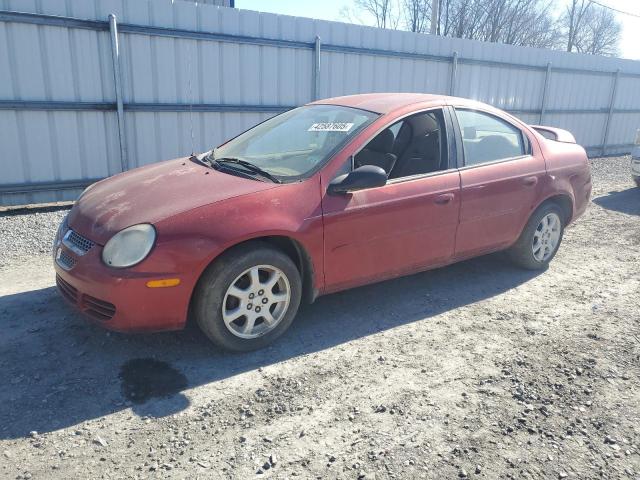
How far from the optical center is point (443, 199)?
4113 millimetres

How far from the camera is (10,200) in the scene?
6.84 m

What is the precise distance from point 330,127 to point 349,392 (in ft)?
6.67

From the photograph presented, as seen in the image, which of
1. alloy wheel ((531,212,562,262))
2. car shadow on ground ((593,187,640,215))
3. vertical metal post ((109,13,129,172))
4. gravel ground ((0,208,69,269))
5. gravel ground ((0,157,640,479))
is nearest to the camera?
gravel ground ((0,157,640,479))

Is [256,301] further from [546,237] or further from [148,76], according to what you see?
[148,76]

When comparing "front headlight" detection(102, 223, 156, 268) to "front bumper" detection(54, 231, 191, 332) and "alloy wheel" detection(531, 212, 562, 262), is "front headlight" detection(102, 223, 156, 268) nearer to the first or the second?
"front bumper" detection(54, 231, 191, 332)

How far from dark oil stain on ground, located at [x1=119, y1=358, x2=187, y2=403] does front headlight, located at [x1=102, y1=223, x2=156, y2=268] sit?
66 cm

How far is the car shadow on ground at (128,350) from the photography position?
9.39 feet

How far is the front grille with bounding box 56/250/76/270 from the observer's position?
325cm

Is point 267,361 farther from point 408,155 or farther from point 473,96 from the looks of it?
point 473,96

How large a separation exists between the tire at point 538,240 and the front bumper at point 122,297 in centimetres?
327

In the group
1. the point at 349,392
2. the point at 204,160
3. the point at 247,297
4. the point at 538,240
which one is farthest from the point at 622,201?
the point at 247,297

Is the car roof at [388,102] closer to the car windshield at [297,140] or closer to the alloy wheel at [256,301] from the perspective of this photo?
the car windshield at [297,140]

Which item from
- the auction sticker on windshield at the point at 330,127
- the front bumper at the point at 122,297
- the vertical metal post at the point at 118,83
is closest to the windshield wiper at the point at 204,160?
the auction sticker on windshield at the point at 330,127

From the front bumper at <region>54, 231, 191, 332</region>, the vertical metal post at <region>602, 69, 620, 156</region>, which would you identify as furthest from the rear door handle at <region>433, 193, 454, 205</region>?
the vertical metal post at <region>602, 69, 620, 156</region>
